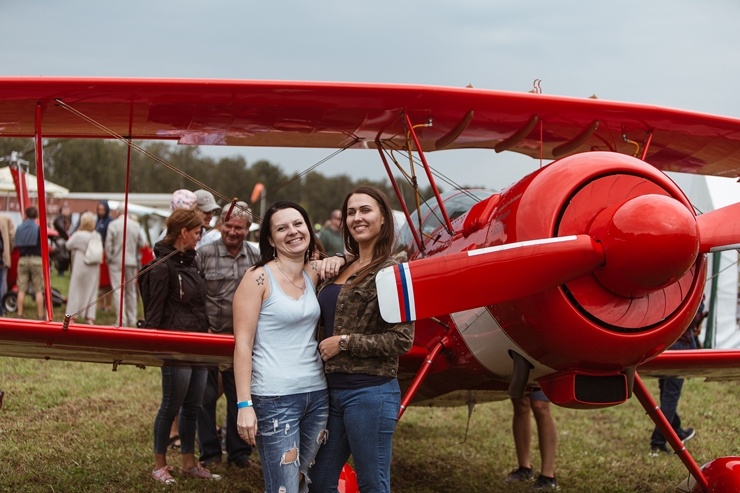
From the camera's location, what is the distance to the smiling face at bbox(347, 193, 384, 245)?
3582 mm

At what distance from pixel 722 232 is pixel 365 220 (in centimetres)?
164

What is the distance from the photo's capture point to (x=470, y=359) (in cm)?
456

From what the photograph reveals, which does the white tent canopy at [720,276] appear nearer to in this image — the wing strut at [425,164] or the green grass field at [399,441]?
the green grass field at [399,441]

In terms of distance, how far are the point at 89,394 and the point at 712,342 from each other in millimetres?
8698

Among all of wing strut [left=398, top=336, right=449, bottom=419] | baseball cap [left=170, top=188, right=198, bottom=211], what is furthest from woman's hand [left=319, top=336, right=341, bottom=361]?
baseball cap [left=170, top=188, right=198, bottom=211]

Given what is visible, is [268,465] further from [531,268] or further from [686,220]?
[686,220]

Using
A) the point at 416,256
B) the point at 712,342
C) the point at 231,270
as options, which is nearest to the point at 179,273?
the point at 231,270

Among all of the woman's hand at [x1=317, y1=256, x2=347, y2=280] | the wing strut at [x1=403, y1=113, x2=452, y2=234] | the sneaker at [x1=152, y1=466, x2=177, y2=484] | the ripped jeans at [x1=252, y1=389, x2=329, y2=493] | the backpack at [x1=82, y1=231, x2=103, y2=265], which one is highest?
the wing strut at [x1=403, y1=113, x2=452, y2=234]

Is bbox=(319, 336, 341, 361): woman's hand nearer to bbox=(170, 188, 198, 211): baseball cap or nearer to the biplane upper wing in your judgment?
the biplane upper wing

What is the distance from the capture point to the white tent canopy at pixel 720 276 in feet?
37.6

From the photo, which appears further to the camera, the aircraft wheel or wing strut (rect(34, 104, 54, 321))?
the aircraft wheel

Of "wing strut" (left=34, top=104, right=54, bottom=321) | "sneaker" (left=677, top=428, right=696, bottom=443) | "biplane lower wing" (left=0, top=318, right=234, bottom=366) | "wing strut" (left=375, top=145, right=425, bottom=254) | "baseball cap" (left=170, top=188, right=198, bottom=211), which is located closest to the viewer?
"wing strut" (left=34, top=104, right=54, bottom=321)

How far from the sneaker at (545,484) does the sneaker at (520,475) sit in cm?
27

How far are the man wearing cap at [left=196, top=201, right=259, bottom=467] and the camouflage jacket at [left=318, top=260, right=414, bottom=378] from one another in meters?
2.38
